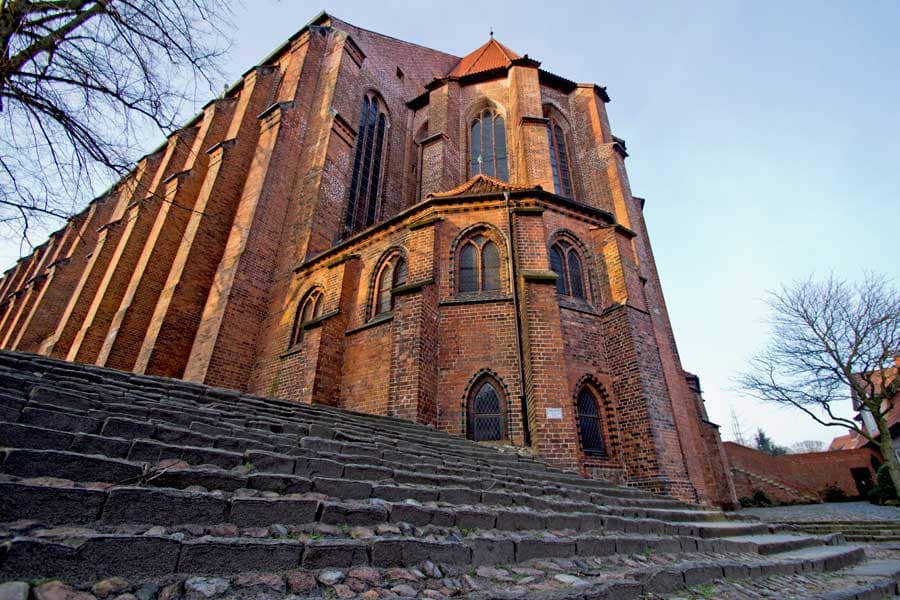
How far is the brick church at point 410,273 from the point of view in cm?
939

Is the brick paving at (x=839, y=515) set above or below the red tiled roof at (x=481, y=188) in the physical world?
below

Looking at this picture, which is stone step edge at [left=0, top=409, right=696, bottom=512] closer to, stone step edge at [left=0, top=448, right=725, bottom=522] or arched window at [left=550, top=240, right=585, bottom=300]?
stone step edge at [left=0, top=448, right=725, bottom=522]

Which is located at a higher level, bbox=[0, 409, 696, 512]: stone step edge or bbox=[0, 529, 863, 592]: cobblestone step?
bbox=[0, 409, 696, 512]: stone step edge

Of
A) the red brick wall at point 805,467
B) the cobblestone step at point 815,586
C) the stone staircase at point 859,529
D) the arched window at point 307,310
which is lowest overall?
the cobblestone step at point 815,586

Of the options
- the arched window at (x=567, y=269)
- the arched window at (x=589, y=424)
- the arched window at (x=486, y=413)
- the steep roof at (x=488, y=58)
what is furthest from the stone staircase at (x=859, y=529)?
the steep roof at (x=488, y=58)

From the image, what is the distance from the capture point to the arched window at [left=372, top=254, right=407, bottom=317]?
1159cm

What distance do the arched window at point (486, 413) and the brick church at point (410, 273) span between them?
1.8 inches

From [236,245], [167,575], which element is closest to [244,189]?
[236,245]

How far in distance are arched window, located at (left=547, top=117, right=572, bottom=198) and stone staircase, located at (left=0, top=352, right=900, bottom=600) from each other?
1349 centimetres

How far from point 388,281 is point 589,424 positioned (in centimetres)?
634

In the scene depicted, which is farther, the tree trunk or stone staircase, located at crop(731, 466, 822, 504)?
stone staircase, located at crop(731, 466, 822, 504)

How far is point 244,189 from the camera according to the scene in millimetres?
15391

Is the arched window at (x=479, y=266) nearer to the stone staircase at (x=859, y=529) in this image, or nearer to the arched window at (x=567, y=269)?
the arched window at (x=567, y=269)

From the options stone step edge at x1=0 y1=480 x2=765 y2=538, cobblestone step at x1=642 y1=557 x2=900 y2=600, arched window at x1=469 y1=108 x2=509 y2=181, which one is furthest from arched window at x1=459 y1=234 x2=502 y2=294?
cobblestone step at x1=642 y1=557 x2=900 y2=600
